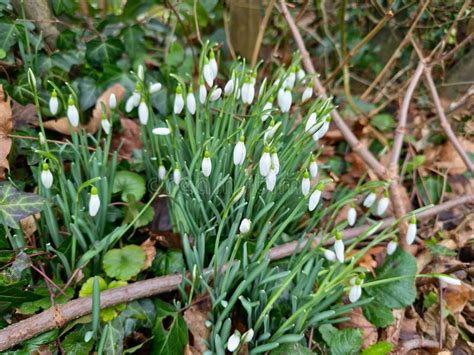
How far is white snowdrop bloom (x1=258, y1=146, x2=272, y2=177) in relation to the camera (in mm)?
1344

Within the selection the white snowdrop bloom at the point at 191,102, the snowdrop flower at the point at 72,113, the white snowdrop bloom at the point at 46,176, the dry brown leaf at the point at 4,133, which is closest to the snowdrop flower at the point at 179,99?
→ the white snowdrop bloom at the point at 191,102

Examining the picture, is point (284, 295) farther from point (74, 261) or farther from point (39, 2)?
point (39, 2)

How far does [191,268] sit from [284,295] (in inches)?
13.5

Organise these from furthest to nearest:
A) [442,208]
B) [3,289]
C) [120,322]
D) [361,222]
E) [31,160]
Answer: [442,208] → [361,222] → [31,160] → [120,322] → [3,289]

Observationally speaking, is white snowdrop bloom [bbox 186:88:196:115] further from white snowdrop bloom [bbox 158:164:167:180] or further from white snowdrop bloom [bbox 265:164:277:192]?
white snowdrop bloom [bbox 265:164:277:192]

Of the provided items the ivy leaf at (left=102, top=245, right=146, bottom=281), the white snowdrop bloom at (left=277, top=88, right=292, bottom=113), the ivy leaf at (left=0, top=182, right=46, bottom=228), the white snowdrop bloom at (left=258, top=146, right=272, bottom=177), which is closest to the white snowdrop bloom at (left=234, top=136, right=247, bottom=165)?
the white snowdrop bloom at (left=258, top=146, right=272, bottom=177)

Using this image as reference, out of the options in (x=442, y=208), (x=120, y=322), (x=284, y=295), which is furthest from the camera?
(x=442, y=208)

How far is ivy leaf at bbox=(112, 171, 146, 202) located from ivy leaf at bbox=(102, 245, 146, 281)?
0.23 meters

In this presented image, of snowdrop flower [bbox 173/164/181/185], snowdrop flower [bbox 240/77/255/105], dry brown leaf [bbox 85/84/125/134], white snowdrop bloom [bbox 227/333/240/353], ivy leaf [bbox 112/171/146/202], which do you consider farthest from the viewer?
dry brown leaf [bbox 85/84/125/134]

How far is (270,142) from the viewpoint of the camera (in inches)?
61.1

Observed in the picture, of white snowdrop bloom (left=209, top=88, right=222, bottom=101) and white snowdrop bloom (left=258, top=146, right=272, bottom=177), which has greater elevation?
white snowdrop bloom (left=209, top=88, right=222, bottom=101)

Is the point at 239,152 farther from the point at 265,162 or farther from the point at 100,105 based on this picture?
the point at 100,105

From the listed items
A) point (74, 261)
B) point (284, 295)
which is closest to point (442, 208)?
point (284, 295)

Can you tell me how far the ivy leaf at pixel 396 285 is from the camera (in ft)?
5.53
